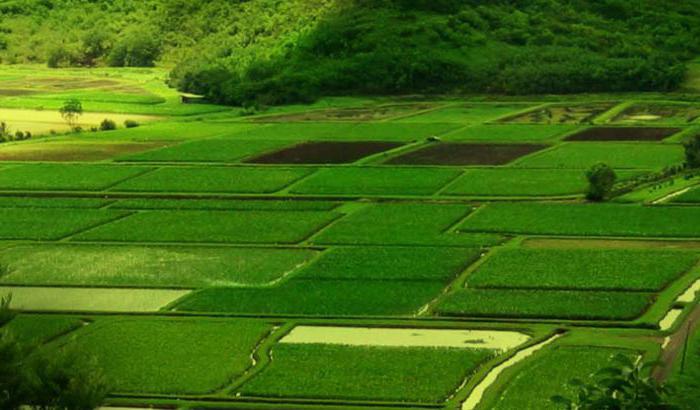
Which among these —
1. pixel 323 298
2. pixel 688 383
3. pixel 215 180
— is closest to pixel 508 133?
pixel 215 180

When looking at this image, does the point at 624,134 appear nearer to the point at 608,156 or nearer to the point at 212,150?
the point at 608,156

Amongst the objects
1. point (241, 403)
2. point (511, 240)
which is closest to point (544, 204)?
point (511, 240)

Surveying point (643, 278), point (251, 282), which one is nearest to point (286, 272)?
point (251, 282)

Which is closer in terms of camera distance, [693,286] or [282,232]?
[693,286]

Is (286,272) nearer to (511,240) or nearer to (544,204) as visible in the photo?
(511,240)

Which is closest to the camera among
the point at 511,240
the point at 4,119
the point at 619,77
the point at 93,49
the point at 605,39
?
the point at 511,240

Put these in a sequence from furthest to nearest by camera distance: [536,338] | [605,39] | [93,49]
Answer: [93,49]
[605,39]
[536,338]
